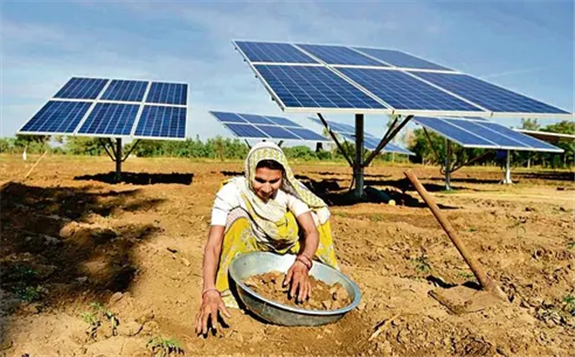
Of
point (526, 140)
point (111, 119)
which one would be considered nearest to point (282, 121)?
point (526, 140)

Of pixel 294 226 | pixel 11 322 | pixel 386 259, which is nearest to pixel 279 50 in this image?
pixel 386 259

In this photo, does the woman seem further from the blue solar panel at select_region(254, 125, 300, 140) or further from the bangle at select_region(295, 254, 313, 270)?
the blue solar panel at select_region(254, 125, 300, 140)

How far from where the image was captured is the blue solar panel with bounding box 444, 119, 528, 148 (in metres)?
16.1

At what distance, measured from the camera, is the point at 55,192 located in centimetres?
1091

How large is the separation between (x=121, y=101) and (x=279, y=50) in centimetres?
476

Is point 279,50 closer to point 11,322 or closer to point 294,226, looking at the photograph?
point 294,226

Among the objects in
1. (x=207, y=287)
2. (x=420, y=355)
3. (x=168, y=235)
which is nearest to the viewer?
(x=207, y=287)

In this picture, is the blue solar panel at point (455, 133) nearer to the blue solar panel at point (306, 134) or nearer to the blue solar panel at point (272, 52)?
the blue solar panel at point (306, 134)

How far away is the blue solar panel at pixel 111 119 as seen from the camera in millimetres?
12125

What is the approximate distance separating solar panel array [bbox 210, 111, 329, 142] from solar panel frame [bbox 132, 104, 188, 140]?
10.8ft

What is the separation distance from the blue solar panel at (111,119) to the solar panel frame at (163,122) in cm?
18

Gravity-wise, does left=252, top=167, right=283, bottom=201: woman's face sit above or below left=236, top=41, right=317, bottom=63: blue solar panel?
below

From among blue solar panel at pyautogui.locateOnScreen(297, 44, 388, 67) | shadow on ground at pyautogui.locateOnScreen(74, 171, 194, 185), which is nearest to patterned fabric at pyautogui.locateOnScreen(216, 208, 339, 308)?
blue solar panel at pyautogui.locateOnScreen(297, 44, 388, 67)

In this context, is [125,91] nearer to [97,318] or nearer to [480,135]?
[480,135]
